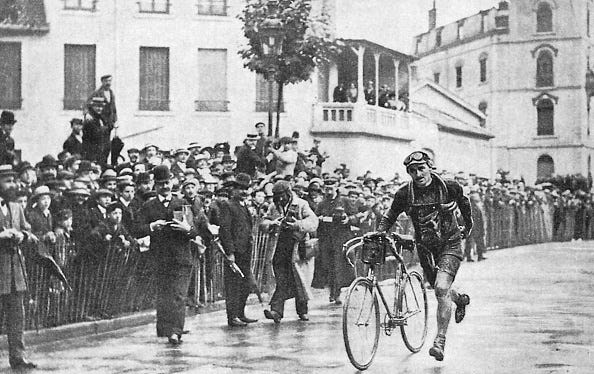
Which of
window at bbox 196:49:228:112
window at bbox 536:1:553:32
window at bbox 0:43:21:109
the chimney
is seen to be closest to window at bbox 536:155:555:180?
window at bbox 536:1:553:32

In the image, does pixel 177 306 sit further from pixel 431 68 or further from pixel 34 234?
pixel 431 68

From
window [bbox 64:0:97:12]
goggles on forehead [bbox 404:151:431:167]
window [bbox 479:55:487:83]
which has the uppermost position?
window [bbox 64:0:97:12]

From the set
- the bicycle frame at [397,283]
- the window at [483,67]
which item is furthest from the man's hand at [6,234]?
the window at [483,67]

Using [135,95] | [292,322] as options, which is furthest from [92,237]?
[135,95]

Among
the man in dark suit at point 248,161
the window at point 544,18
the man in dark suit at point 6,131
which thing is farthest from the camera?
the window at point 544,18

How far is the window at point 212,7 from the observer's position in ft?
100

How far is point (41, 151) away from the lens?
2638cm

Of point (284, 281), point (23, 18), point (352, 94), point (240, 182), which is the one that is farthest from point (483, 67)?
point (240, 182)

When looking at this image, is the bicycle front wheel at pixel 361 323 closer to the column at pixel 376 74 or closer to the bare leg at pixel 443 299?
the bare leg at pixel 443 299

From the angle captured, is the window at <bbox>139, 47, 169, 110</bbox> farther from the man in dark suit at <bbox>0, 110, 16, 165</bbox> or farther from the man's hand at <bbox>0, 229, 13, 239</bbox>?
the man's hand at <bbox>0, 229, 13, 239</bbox>

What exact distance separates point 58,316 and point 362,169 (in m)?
20.7

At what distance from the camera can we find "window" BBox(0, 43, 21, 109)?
25266 mm

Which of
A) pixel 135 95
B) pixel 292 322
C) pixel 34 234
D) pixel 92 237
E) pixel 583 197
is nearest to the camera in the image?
pixel 34 234

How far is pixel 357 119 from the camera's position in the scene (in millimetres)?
31469
